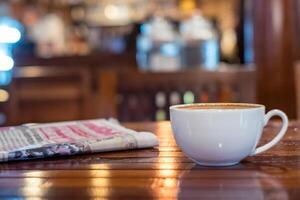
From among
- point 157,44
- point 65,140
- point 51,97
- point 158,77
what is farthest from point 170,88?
point 157,44

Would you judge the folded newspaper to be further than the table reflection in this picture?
Yes

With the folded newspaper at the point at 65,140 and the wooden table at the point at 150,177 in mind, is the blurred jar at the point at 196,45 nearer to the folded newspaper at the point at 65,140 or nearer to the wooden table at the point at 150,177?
the folded newspaper at the point at 65,140

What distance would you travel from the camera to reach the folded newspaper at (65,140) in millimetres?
751

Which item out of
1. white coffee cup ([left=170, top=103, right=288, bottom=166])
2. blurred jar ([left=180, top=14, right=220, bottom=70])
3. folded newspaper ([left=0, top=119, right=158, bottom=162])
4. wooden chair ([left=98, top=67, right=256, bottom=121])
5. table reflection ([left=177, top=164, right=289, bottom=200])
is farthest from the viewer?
blurred jar ([left=180, top=14, right=220, bottom=70])

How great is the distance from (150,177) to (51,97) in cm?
137

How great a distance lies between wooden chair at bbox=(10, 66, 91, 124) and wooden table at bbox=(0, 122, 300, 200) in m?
1.06

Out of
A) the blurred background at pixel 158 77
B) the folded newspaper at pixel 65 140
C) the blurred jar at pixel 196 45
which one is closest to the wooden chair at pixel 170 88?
the blurred background at pixel 158 77

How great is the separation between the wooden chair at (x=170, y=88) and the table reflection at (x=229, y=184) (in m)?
1.15

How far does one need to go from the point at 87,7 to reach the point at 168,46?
294cm

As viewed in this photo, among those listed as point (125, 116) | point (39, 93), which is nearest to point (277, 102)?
point (125, 116)

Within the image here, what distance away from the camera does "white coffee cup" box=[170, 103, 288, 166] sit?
0.63m

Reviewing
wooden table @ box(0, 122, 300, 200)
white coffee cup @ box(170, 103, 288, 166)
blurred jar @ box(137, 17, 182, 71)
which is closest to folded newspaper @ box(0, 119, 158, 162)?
wooden table @ box(0, 122, 300, 200)

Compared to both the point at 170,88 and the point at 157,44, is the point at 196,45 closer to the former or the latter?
the point at 157,44

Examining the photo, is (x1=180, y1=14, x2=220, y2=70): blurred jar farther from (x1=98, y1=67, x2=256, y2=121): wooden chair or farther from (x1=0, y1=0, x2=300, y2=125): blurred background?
(x1=98, y1=67, x2=256, y2=121): wooden chair
